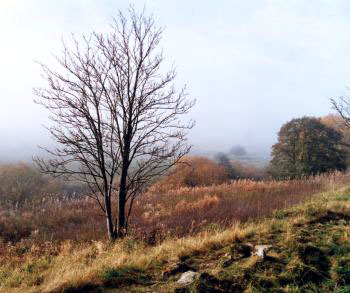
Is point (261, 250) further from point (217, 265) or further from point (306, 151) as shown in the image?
point (306, 151)

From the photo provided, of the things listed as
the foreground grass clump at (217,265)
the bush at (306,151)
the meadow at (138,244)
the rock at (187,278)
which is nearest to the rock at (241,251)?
the foreground grass clump at (217,265)

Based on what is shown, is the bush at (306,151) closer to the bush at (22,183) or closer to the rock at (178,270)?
the bush at (22,183)

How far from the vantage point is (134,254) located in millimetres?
6000

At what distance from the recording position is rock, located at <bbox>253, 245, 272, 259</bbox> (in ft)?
17.2

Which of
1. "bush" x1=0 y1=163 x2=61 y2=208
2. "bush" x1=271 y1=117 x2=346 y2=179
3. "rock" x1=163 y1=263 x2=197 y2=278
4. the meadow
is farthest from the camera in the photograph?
"bush" x1=271 y1=117 x2=346 y2=179

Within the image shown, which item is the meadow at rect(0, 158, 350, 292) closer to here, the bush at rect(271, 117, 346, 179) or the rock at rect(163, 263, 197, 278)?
the rock at rect(163, 263, 197, 278)

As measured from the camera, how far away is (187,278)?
4.70 meters

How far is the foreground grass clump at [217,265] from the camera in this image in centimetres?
462

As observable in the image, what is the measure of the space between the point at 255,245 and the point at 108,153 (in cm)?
392

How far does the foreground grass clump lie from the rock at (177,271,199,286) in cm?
8

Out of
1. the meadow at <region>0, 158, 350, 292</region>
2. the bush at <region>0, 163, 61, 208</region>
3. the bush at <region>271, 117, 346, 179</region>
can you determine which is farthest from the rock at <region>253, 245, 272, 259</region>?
the bush at <region>0, 163, 61, 208</region>

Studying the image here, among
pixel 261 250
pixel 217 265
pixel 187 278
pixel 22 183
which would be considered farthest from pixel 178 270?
pixel 22 183

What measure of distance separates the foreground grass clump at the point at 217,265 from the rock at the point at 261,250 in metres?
0.08

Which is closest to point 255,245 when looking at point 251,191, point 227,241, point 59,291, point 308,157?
point 227,241
